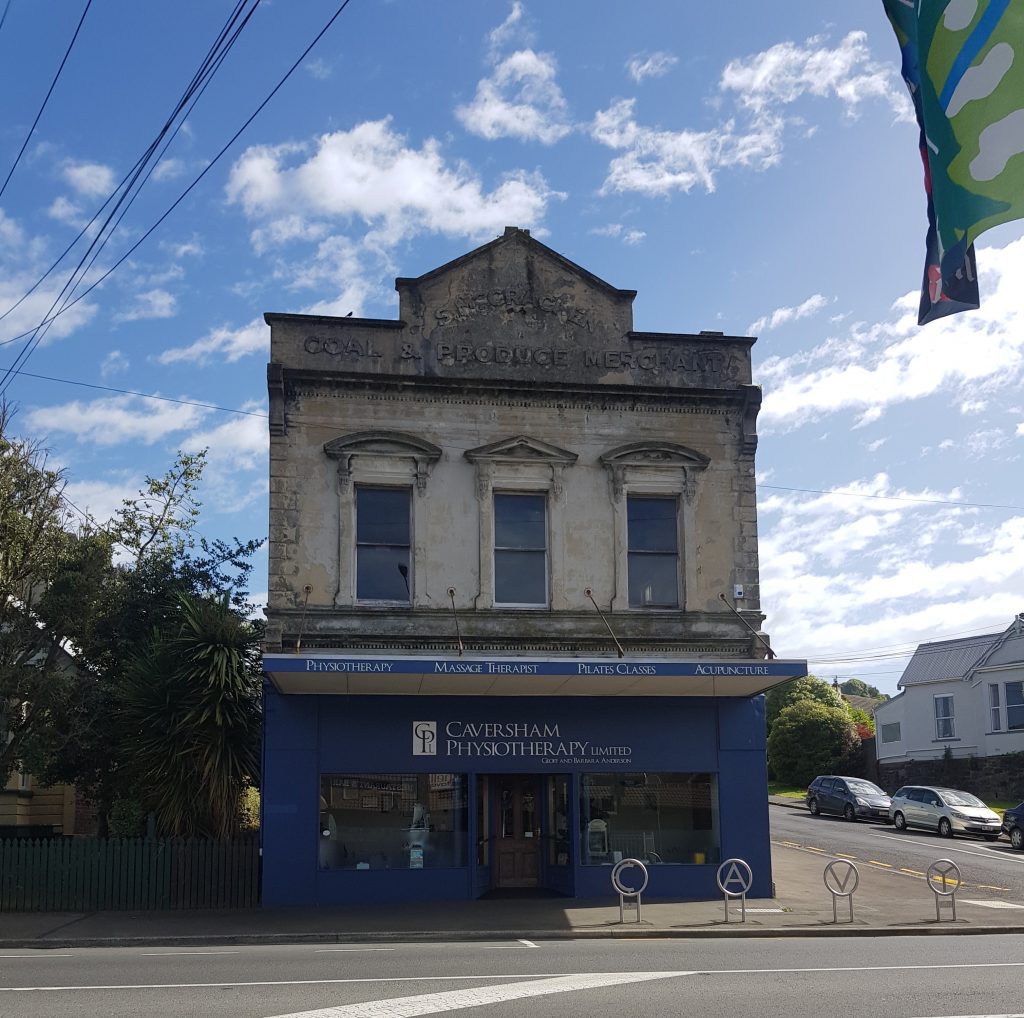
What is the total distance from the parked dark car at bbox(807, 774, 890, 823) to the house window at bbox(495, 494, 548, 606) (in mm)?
20373

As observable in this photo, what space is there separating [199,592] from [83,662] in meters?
2.40

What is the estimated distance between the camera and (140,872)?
19016mm

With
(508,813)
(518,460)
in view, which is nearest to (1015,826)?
(508,813)

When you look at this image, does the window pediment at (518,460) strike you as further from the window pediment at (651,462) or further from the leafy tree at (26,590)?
the leafy tree at (26,590)

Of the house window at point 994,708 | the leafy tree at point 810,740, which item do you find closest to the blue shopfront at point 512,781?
the house window at point 994,708

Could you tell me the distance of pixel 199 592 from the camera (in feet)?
77.2

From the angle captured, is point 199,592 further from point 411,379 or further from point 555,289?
point 555,289

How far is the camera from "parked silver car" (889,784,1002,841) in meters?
32.4

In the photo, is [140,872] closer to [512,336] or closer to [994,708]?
[512,336]

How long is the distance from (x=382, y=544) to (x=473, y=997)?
1039cm

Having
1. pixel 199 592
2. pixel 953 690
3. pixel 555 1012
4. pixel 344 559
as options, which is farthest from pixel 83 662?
pixel 953 690

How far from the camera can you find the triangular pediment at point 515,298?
20859 millimetres

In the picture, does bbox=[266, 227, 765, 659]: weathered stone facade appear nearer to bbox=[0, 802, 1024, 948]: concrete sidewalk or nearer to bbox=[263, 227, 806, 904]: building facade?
bbox=[263, 227, 806, 904]: building facade

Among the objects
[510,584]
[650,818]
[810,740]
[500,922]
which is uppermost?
[510,584]
